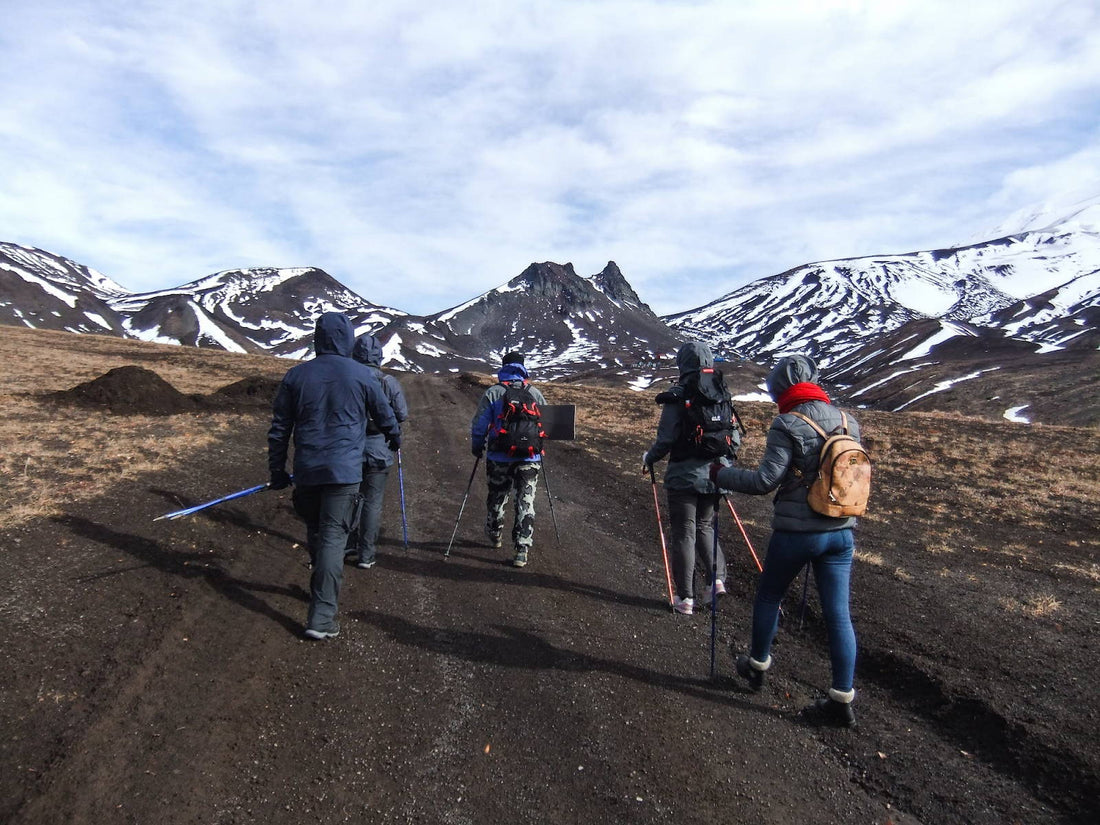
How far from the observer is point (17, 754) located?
4047mm

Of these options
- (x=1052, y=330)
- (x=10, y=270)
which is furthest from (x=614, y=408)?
(x=10, y=270)

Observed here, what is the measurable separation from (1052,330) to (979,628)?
20362cm

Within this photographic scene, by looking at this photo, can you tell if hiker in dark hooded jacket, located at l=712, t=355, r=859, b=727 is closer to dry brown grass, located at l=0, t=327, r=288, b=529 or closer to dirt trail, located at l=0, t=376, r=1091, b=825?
dirt trail, located at l=0, t=376, r=1091, b=825

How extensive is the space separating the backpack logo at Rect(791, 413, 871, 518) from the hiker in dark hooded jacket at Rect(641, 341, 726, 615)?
1.96 metres

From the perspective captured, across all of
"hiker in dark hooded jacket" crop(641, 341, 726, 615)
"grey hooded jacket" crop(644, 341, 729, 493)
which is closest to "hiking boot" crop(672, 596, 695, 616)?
"hiker in dark hooded jacket" crop(641, 341, 726, 615)

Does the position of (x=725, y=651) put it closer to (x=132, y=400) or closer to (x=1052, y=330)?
(x=132, y=400)

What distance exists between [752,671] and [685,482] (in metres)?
1.93

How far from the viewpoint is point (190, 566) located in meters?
7.32

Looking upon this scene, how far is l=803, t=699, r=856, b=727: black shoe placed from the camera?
484 centimetres

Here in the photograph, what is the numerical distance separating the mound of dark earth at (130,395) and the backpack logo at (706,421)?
16.5 metres

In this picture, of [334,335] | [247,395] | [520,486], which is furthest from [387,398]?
[247,395]

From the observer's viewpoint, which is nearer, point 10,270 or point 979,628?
point 979,628

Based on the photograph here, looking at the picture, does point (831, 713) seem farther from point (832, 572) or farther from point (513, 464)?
point (513, 464)

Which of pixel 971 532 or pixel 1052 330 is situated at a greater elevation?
pixel 1052 330
